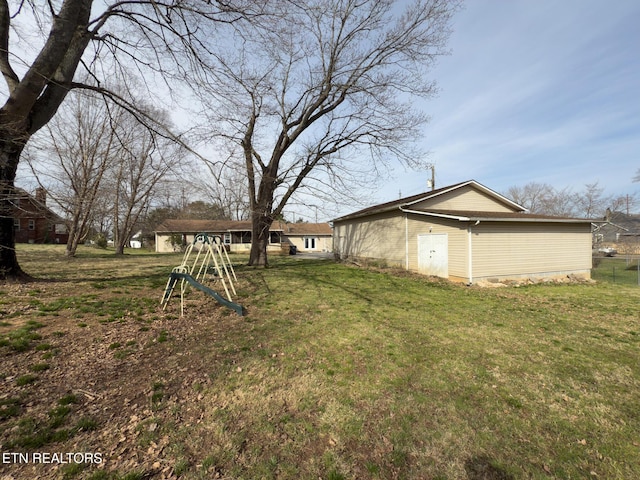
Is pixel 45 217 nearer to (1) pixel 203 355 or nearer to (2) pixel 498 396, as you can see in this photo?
(1) pixel 203 355

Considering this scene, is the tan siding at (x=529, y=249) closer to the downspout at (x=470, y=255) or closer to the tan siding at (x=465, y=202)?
the downspout at (x=470, y=255)

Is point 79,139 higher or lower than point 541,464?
higher

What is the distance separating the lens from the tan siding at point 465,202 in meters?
15.2

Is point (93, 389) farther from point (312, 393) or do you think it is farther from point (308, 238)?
point (308, 238)

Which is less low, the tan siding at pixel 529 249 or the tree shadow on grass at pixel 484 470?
the tan siding at pixel 529 249

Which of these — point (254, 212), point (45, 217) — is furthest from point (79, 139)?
point (45, 217)

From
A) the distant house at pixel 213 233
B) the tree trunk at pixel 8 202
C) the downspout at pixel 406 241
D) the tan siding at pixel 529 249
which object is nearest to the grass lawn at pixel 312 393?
the tree trunk at pixel 8 202

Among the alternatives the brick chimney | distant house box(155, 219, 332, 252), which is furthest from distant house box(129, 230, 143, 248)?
the brick chimney

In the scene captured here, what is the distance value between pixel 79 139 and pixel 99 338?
1998 cm

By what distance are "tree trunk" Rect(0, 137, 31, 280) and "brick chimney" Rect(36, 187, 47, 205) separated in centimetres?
33

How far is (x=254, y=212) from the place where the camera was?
13469mm

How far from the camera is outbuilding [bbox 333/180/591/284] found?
11.7m

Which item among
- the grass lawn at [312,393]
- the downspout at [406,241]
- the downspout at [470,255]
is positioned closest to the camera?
the grass lawn at [312,393]

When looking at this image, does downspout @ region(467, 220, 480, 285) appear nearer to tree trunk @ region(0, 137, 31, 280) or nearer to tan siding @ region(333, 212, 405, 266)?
tan siding @ region(333, 212, 405, 266)
